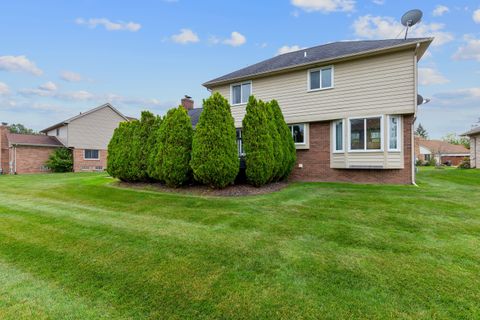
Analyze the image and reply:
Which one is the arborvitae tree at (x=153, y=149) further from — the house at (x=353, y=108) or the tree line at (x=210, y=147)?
the house at (x=353, y=108)

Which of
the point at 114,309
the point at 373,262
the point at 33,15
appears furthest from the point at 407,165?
the point at 33,15

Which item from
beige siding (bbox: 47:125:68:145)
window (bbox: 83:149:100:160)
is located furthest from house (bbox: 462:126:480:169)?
beige siding (bbox: 47:125:68:145)

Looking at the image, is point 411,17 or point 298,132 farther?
point 298,132

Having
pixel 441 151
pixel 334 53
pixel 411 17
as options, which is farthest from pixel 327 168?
pixel 441 151

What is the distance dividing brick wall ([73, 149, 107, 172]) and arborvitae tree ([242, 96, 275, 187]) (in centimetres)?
2273

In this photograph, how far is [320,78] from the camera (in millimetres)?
11578

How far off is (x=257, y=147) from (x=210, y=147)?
1.71 meters

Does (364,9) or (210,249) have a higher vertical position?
(364,9)

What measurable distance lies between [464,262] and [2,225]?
356 inches

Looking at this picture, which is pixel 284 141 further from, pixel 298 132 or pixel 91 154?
pixel 91 154

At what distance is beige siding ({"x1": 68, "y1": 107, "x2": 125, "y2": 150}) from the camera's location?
25234 mm

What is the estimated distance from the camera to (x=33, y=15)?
12.2 metres

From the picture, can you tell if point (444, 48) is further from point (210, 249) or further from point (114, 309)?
point (114, 309)

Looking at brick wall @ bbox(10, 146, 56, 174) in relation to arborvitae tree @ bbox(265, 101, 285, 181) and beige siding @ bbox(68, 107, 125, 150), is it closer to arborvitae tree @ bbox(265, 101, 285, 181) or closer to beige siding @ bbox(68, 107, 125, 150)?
beige siding @ bbox(68, 107, 125, 150)
